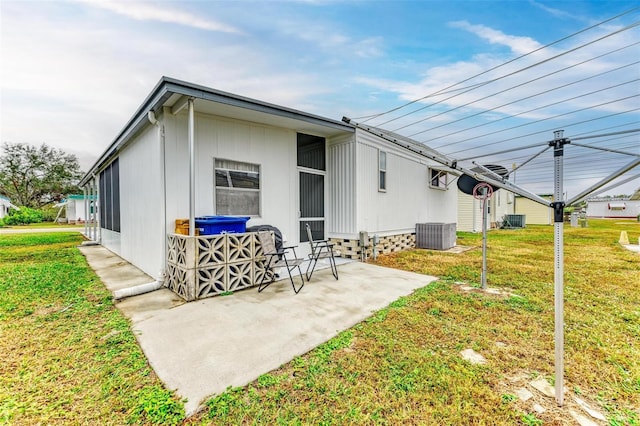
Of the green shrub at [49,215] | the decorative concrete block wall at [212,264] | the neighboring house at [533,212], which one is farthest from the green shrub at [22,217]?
the neighboring house at [533,212]

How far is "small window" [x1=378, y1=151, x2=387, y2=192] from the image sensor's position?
24.2 ft

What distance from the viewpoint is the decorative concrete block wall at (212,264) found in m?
3.83

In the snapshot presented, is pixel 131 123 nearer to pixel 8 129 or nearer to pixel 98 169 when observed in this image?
pixel 98 169

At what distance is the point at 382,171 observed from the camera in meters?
7.53

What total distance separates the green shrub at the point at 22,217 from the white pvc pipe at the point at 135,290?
2700cm

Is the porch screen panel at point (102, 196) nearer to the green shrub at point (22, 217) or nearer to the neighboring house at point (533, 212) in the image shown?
the green shrub at point (22, 217)

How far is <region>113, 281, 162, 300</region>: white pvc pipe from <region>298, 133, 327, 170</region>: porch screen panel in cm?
388

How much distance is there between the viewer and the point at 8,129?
2541cm

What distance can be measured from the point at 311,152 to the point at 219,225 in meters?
3.56

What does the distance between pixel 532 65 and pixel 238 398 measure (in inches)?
316

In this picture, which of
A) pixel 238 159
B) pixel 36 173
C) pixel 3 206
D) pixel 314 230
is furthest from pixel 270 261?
pixel 36 173

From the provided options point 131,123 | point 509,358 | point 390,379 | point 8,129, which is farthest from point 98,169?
point 8,129

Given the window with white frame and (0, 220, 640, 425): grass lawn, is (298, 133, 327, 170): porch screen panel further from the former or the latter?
(0, 220, 640, 425): grass lawn

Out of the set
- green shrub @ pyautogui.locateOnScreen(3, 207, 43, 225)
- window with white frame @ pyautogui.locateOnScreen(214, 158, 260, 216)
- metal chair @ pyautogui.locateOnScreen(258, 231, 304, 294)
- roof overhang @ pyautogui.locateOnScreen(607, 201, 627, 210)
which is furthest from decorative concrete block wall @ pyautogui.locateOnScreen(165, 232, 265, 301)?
roof overhang @ pyautogui.locateOnScreen(607, 201, 627, 210)
